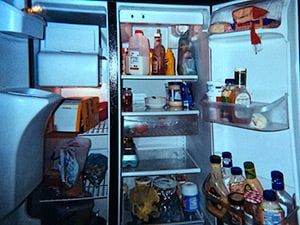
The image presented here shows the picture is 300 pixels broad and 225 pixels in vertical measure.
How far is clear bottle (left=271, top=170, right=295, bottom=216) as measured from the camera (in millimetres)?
942

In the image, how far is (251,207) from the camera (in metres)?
0.96

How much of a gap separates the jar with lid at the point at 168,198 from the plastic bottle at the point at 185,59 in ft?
2.30

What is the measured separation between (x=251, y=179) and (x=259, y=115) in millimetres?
296

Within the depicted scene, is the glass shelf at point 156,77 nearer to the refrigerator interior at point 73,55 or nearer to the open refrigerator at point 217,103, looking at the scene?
the open refrigerator at point 217,103

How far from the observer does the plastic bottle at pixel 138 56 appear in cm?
135

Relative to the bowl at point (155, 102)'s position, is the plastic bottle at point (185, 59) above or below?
above

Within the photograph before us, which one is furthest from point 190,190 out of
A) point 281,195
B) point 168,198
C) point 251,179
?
point 281,195

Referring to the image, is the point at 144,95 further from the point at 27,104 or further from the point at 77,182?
the point at 27,104

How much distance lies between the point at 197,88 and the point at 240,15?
52 centimetres

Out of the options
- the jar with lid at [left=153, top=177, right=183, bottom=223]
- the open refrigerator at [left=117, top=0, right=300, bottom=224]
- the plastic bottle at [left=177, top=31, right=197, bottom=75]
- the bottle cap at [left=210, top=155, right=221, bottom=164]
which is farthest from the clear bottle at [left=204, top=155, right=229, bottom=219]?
the plastic bottle at [left=177, top=31, right=197, bottom=75]

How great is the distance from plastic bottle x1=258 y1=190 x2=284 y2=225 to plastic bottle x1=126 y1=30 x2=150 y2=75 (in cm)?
86

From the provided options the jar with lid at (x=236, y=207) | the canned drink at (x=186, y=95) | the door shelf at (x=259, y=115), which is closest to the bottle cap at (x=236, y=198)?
the jar with lid at (x=236, y=207)

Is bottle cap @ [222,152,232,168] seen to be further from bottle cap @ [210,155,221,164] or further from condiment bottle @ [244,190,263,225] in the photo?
condiment bottle @ [244,190,263,225]

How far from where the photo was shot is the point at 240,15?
3.47ft
